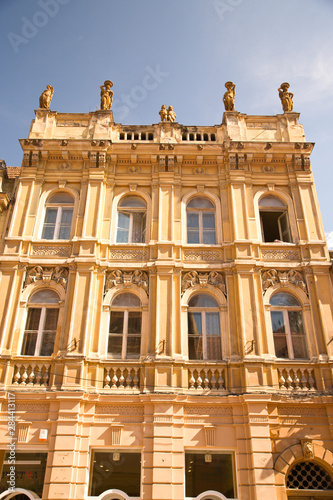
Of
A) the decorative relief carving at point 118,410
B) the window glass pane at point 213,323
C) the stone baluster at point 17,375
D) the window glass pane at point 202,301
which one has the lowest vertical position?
the decorative relief carving at point 118,410

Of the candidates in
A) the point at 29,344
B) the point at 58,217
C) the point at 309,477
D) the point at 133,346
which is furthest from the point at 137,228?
the point at 309,477

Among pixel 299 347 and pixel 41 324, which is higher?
pixel 41 324

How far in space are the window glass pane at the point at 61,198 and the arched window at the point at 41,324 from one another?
3422 millimetres

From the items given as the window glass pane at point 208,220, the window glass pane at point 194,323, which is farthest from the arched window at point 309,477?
the window glass pane at point 208,220

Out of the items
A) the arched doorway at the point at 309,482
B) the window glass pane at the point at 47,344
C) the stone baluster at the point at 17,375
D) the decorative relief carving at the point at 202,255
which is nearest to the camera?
the arched doorway at the point at 309,482

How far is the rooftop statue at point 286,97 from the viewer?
54.2 ft

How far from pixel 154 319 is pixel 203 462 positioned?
4.03m

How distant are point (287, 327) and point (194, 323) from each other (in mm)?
2793

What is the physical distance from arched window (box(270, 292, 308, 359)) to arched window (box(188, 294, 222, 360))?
5.68ft

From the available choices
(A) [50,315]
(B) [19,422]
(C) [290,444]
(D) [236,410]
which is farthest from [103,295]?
(C) [290,444]

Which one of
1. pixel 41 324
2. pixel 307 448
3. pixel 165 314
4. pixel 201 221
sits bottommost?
pixel 307 448

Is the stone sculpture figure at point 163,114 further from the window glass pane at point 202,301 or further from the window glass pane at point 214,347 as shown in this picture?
the window glass pane at point 214,347

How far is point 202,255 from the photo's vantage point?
14.0 meters

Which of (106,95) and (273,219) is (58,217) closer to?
(106,95)
